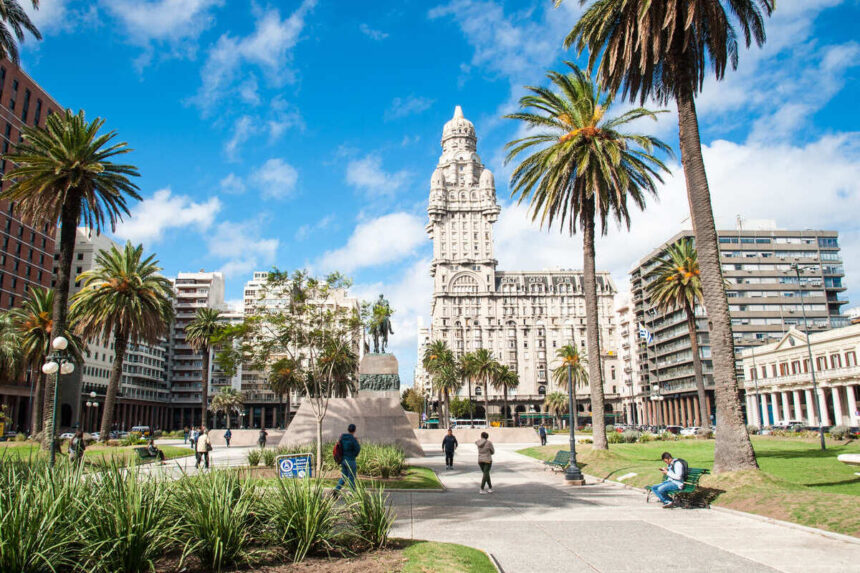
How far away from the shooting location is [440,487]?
1872cm

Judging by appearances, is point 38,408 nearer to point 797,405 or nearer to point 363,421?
point 363,421

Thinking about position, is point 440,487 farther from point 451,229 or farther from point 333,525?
point 451,229

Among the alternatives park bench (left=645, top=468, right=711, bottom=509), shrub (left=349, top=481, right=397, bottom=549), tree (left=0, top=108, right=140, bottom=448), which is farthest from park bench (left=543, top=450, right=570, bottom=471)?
tree (left=0, top=108, right=140, bottom=448)

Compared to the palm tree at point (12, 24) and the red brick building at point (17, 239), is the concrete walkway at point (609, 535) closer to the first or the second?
the palm tree at point (12, 24)

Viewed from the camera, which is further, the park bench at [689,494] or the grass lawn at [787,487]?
the park bench at [689,494]

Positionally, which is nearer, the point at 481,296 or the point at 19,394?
the point at 19,394

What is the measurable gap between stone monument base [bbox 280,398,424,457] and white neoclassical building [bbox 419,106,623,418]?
10669 cm

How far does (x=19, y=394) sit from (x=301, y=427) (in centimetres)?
6097

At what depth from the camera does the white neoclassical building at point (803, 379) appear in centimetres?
6588

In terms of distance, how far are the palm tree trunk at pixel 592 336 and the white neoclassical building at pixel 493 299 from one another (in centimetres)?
10888

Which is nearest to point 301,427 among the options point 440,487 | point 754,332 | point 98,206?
point 440,487

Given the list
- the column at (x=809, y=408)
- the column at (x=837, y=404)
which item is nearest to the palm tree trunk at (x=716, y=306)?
the column at (x=837, y=404)

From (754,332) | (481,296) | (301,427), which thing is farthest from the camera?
(481,296)

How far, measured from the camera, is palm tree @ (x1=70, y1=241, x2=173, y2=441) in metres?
42.2
